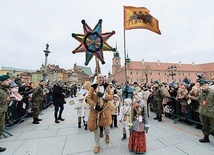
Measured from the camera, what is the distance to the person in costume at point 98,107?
10.6ft

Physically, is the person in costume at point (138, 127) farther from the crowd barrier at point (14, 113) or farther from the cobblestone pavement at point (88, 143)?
the crowd barrier at point (14, 113)

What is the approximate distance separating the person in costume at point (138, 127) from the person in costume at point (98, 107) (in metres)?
0.65

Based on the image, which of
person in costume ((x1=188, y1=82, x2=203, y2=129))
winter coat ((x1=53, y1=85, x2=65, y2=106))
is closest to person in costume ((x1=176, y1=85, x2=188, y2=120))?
person in costume ((x1=188, y1=82, x2=203, y2=129))

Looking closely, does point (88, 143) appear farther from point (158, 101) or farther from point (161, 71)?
point (161, 71)

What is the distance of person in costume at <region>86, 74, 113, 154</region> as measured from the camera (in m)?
3.24

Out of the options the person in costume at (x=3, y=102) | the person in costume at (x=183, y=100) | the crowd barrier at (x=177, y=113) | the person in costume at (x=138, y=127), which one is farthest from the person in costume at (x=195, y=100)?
the person in costume at (x=3, y=102)

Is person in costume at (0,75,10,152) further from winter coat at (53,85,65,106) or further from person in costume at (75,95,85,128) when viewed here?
person in costume at (75,95,85,128)

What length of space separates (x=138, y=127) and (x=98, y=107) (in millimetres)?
1084

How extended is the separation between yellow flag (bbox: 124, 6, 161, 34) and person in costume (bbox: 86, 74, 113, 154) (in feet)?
6.66

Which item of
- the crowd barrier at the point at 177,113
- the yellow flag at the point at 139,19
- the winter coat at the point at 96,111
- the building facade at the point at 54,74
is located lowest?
the crowd barrier at the point at 177,113

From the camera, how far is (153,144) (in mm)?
3592

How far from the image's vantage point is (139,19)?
4258mm

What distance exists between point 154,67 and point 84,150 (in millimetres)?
71989

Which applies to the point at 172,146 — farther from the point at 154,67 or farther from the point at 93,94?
the point at 154,67
